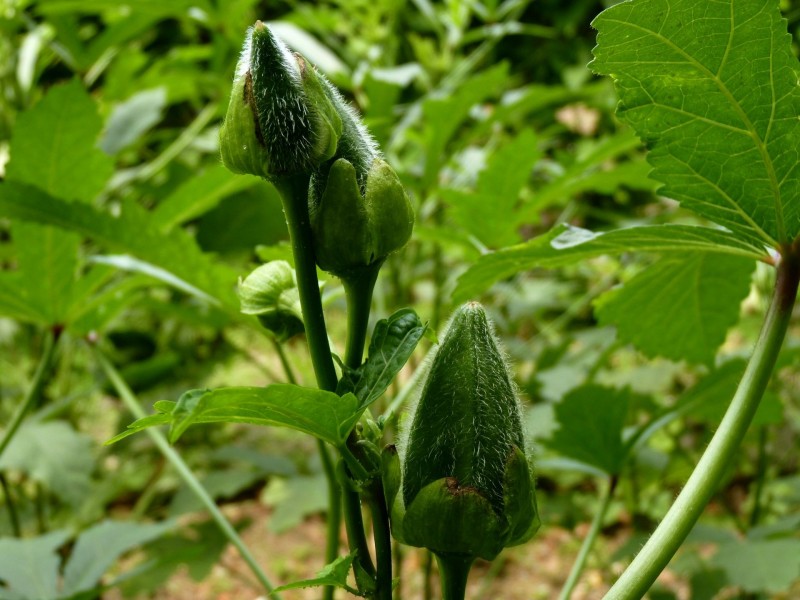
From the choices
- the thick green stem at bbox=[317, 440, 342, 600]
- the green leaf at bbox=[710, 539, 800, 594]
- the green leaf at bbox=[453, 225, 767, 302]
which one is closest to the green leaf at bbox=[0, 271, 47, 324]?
the thick green stem at bbox=[317, 440, 342, 600]

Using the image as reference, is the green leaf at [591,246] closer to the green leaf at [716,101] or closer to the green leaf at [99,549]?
the green leaf at [716,101]

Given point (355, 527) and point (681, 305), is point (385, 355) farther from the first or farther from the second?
point (681, 305)

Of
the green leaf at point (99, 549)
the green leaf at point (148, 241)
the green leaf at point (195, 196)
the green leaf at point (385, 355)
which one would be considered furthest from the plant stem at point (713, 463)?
the green leaf at point (99, 549)

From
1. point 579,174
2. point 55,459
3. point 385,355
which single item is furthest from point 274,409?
point 55,459

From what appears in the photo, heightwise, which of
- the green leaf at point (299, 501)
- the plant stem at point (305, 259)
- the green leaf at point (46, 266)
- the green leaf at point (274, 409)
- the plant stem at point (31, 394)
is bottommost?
the green leaf at point (299, 501)

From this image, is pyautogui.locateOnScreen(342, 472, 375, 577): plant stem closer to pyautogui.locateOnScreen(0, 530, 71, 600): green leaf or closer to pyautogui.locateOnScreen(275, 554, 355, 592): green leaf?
pyautogui.locateOnScreen(275, 554, 355, 592): green leaf
